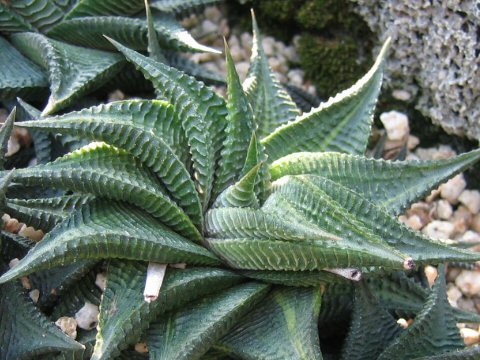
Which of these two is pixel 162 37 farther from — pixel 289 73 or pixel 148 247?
pixel 148 247

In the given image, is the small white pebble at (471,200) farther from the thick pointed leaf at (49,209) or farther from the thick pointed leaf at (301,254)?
the thick pointed leaf at (49,209)

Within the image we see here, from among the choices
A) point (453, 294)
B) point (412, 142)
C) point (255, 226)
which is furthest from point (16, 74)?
point (453, 294)

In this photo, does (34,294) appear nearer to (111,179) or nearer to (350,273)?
(111,179)

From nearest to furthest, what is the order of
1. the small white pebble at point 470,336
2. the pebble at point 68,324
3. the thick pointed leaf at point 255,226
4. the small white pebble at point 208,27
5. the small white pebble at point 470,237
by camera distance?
the thick pointed leaf at point 255,226, the pebble at point 68,324, the small white pebble at point 470,336, the small white pebble at point 470,237, the small white pebble at point 208,27

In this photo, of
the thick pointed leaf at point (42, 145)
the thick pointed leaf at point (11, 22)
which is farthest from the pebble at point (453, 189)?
the thick pointed leaf at point (11, 22)

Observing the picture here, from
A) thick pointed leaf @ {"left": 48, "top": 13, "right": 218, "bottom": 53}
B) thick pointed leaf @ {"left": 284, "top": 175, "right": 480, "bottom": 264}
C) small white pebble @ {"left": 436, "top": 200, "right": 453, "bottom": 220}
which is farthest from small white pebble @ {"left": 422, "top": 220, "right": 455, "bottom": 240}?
thick pointed leaf @ {"left": 48, "top": 13, "right": 218, "bottom": 53}

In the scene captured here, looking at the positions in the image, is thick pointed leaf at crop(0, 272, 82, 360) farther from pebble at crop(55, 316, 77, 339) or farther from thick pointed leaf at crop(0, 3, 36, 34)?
thick pointed leaf at crop(0, 3, 36, 34)
